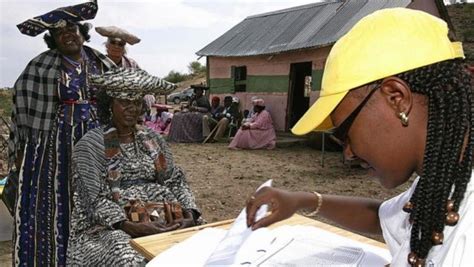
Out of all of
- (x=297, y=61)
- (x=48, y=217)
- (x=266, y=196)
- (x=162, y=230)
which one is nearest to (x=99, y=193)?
(x=162, y=230)

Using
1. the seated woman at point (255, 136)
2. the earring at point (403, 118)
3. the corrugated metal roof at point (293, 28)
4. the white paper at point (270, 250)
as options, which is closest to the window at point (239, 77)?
the corrugated metal roof at point (293, 28)

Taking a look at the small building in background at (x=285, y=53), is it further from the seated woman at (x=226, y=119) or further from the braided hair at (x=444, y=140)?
the braided hair at (x=444, y=140)

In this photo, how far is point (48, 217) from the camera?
302 cm

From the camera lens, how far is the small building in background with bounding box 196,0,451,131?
10.5 m

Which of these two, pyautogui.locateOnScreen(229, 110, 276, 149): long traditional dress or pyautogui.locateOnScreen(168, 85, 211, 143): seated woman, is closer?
pyautogui.locateOnScreen(229, 110, 276, 149): long traditional dress

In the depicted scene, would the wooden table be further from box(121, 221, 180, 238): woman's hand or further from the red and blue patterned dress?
the red and blue patterned dress

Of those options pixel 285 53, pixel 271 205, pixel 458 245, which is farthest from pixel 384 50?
pixel 285 53

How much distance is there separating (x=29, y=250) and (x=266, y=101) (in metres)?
9.86

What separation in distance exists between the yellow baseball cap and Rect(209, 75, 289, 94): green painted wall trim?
10757 millimetres

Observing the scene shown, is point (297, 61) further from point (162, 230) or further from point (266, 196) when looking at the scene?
point (266, 196)

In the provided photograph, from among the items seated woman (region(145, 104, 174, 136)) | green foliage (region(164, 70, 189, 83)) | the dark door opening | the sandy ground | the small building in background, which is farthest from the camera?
green foliage (region(164, 70, 189, 83))

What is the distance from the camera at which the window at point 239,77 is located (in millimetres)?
13375

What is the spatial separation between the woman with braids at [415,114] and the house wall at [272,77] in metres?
9.55

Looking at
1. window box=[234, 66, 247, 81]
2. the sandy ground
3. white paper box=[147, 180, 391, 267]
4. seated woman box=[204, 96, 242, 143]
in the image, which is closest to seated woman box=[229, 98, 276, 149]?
the sandy ground
